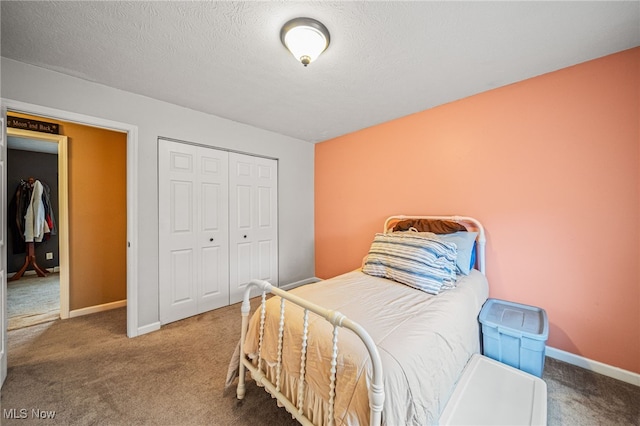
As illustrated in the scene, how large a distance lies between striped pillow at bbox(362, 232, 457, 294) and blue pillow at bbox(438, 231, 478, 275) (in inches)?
4.1

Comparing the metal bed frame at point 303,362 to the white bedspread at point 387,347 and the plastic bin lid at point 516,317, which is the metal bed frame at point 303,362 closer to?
the white bedspread at point 387,347

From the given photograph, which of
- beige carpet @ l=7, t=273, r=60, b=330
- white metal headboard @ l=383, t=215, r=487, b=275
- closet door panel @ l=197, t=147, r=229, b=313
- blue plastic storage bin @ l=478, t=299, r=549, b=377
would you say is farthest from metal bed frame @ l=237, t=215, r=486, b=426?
beige carpet @ l=7, t=273, r=60, b=330

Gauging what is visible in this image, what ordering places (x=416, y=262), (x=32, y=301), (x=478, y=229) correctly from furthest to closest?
(x=32, y=301) < (x=478, y=229) < (x=416, y=262)

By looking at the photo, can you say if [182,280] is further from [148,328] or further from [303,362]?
[303,362]

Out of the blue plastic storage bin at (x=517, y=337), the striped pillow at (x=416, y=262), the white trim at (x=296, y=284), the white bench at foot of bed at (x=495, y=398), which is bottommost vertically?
the white trim at (x=296, y=284)

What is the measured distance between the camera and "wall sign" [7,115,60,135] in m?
2.56

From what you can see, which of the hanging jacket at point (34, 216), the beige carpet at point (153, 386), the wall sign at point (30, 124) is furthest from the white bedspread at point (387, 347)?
the hanging jacket at point (34, 216)

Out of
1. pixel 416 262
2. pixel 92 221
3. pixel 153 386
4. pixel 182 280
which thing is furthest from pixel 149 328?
pixel 416 262

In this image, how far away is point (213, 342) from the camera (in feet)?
7.34

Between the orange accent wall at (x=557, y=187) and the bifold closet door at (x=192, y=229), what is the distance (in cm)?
234

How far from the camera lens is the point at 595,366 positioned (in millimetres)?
1800

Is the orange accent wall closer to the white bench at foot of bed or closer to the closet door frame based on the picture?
the white bench at foot of bed

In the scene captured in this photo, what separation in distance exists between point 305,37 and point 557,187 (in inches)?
87.6

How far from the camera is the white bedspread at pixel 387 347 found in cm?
99
